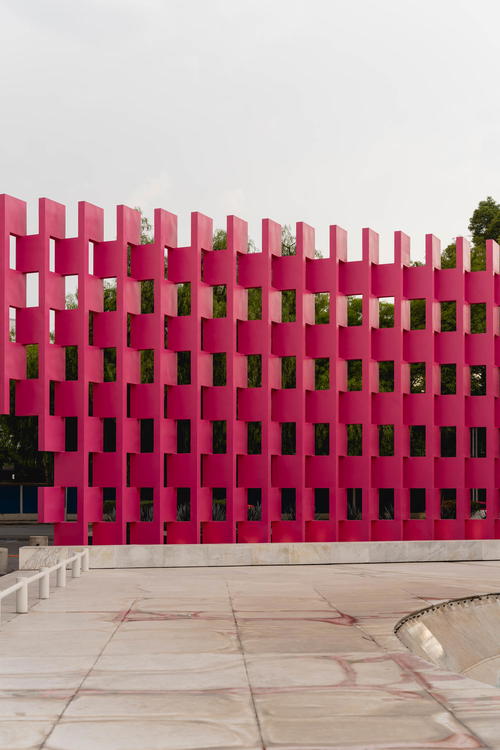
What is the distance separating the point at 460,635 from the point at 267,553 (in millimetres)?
7608

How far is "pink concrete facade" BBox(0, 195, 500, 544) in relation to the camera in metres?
20.4

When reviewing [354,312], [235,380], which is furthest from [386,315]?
[235,380]

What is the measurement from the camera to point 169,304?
21.2 meters

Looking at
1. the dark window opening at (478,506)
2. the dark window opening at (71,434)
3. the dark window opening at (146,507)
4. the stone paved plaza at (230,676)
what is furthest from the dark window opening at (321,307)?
the stone paved plaza at (230,676)

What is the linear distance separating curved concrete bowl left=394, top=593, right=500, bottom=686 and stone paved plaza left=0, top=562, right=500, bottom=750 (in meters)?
0.39

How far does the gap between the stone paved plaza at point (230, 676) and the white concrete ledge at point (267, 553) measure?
344 cm

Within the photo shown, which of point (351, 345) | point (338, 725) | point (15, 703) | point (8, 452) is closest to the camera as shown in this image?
point (338, 725)

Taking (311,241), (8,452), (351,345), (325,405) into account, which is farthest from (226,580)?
(8,452)

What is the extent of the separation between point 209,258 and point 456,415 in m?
6.30

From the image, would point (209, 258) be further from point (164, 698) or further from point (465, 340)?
point (164, 698)

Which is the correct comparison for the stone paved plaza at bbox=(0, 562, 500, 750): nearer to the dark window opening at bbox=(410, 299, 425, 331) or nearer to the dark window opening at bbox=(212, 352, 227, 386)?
the dark window opening at bbox=(212, 352, 227, 386)

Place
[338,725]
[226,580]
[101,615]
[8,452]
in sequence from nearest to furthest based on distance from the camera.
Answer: [338,725] → [101,615] → [226,580] → [8,452]

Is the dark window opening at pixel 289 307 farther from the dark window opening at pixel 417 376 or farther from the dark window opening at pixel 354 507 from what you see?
the dark window opening at pixel 354 507

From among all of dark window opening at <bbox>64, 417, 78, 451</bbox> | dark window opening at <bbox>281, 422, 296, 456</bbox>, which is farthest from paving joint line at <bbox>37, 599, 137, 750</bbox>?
dark window opening at <bbox>281, 422, 296, 456</bbox>
